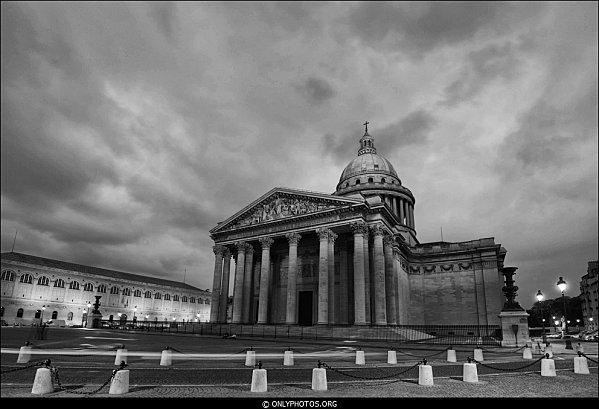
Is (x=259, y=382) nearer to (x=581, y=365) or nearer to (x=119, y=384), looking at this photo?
(x=119, y=384)

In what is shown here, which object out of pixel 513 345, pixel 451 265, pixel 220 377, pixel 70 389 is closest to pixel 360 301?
pixel 513 345

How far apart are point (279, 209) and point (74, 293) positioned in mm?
64465

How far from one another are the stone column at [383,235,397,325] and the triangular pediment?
6.57 m

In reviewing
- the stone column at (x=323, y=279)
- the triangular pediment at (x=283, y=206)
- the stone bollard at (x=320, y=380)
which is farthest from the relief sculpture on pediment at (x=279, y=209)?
the stone bollard at (x=320, y=380)

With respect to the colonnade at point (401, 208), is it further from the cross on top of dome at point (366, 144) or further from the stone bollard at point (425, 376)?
the stone bollard at point (425, 376)

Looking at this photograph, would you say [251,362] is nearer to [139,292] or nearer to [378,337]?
[378,337]

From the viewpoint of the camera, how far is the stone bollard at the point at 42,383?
9172mm

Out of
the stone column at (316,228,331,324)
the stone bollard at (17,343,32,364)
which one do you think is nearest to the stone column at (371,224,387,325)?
the stone column at (316,228,331,324)

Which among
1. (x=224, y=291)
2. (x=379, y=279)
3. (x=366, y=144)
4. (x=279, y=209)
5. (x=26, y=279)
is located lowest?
(x=224, y=291)

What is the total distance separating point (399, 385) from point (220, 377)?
5.45 metres

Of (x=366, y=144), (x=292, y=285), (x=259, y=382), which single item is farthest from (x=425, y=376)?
(x=366, y=144)

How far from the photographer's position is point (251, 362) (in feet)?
53.0

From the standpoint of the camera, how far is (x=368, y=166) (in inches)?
2936

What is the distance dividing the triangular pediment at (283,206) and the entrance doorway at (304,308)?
10113mm
